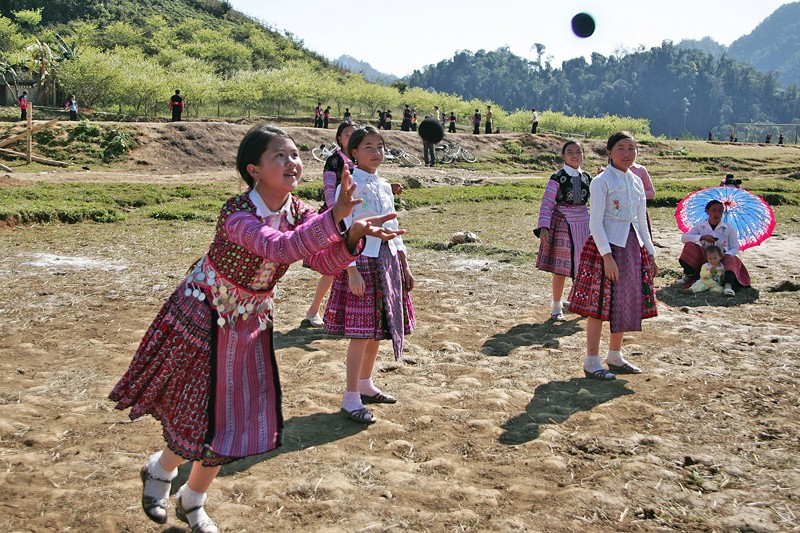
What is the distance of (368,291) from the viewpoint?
4.77m

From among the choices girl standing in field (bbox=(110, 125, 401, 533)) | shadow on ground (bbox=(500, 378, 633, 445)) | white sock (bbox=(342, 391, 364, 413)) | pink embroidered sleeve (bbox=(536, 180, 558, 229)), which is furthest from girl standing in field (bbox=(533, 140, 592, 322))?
girl standing in field (bbox=(110, 125, 401, 533))

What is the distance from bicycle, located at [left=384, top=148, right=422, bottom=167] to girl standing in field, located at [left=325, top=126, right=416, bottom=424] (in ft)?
73.8

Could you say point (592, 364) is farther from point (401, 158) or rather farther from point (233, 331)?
point (401, 158)

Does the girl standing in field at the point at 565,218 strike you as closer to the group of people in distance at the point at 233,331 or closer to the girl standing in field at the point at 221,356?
the group of people in distance at the point at 233,331

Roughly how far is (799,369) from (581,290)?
1749mm

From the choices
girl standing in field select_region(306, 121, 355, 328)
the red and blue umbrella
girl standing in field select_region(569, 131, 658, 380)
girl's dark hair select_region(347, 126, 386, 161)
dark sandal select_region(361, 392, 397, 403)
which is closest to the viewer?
girl's dark hair select_region(347, 126, 386, 161)

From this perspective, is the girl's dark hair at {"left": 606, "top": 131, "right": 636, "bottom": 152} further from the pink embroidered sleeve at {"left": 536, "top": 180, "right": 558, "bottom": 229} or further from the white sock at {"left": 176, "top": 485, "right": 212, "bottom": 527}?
the white sock at {"left": 176, "top": 485, "right": 212, "bottom": 527}

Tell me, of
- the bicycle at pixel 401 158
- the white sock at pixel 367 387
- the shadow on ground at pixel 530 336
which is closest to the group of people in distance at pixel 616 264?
the shadow on ground at pixel 530 336

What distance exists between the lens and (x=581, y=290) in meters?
5.66

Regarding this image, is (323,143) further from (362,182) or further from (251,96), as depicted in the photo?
(362,182)

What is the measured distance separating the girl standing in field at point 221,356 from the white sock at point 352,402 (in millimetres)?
1367

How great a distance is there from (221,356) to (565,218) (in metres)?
4.99

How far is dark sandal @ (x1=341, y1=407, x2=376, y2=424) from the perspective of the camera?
4660 millimetres

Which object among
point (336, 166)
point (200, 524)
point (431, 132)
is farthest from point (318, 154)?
point (200, 524)
